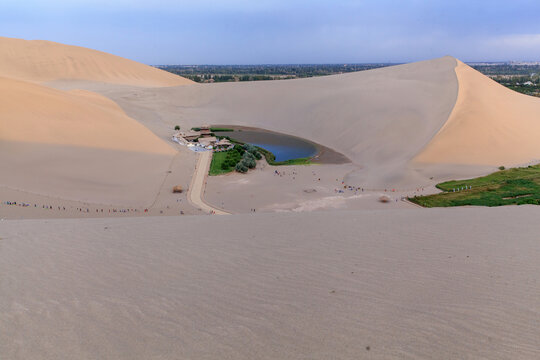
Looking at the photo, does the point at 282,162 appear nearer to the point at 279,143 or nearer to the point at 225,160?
the point at 225,160

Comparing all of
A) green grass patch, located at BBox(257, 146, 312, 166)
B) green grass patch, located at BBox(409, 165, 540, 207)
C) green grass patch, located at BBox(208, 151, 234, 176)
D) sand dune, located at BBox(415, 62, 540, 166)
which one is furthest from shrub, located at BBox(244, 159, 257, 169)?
sand dune, located at BBox(415, 62, 540, 166)

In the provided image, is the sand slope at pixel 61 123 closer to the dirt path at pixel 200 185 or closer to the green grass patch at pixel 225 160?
the dirt path at pixel 200 185

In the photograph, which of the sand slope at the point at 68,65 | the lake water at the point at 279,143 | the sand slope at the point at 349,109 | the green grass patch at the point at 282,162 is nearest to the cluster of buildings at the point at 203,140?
the lake water at the point at 279,143

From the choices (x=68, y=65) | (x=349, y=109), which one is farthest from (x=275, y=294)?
(x=68, y=65)

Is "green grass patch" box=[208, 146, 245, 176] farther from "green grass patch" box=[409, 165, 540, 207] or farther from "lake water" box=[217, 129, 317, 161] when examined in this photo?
"green grass patch" box=[409, 165, 540, 207]

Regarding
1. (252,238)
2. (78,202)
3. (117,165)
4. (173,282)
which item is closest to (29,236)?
(173,282)

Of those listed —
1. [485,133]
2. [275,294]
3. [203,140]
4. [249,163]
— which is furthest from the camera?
[203,140]

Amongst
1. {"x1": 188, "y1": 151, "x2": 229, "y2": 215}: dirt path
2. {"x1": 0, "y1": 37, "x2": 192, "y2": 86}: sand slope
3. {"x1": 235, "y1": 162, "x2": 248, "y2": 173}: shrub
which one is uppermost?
{"x1": 0, "y1": 37, "x2": 192, "y2": 86}: sand slope
